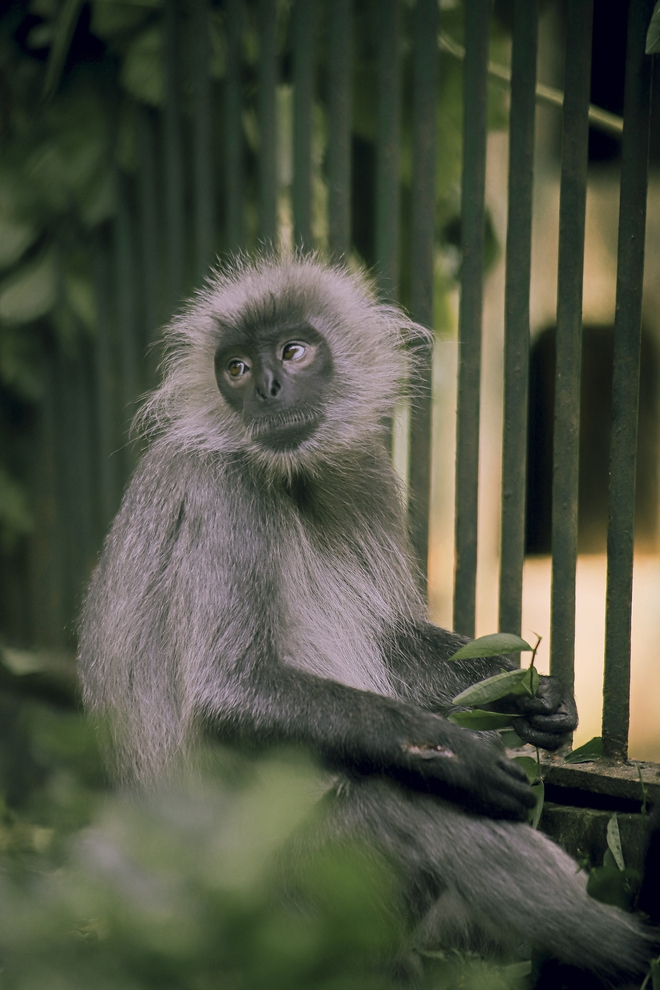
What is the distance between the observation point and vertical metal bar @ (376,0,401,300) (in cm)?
306

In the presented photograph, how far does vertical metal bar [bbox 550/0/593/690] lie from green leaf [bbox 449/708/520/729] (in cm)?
30

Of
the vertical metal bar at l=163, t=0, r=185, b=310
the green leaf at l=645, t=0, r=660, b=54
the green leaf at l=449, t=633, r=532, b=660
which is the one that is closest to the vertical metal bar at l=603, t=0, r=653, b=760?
the green leaf at l=645, t=0, r=660, b=54

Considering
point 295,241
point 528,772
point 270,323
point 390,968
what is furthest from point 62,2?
point 390,968

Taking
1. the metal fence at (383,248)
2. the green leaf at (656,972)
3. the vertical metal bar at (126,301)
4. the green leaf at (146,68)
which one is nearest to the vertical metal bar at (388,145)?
the metal fence at (383,248)

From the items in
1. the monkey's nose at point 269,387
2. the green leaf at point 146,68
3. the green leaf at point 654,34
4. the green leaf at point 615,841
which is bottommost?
the green leaf at point 615,841

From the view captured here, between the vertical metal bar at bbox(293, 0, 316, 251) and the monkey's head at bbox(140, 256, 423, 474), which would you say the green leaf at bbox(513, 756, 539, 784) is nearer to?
the monkey's head at bbox(140, 256, 423, 474)

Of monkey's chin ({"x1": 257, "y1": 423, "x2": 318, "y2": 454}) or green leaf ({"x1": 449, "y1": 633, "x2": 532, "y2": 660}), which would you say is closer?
green leaf ({"x1": 449, "y1": 633, "x2": 532, "y2": 660})

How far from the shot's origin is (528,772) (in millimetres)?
2602

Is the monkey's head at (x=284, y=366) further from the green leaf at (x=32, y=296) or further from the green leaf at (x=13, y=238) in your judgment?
the green leaf at (x=13, y=238)

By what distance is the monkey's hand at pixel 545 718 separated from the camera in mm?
2609

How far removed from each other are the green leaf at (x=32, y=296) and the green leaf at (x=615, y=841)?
10.8 feet

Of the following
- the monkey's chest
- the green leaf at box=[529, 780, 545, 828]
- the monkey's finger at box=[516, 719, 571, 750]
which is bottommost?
the green leaf at box=[529, 780, 545, 828]

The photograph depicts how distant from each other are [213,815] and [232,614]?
6.31 feet

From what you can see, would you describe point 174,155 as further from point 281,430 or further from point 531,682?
point 531,682
